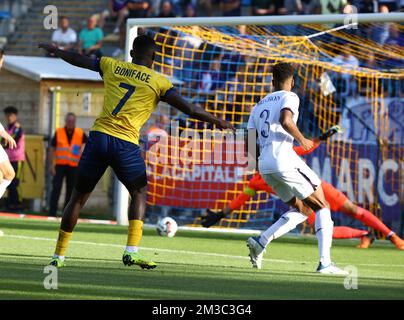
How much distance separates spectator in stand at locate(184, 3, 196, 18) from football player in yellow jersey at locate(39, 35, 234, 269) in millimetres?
15390

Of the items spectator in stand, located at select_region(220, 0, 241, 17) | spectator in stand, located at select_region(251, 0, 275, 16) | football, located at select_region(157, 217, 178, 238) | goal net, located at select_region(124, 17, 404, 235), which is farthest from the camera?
spectator in stand, located at select_region(220, 0, 241, 17)

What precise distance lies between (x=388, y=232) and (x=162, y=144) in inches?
226

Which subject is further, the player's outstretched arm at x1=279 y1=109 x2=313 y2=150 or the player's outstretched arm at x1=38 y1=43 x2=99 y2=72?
the player's outstretched arm at x1=279 y1=109 x2=313 y2=150

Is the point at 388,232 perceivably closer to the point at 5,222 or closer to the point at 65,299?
the point at 5,222

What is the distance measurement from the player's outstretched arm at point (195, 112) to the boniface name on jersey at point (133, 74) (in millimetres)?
268

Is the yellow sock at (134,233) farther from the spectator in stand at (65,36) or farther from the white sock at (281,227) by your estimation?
the spectator in stand at (65,36)

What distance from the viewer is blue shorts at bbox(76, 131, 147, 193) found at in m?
10.7

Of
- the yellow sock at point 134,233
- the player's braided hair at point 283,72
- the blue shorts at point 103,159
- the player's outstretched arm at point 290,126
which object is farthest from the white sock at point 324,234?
the blue shorts at point 103,159

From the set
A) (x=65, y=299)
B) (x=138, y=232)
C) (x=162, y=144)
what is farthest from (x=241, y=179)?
(x=65, y=299)

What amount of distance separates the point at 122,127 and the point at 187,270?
147cm

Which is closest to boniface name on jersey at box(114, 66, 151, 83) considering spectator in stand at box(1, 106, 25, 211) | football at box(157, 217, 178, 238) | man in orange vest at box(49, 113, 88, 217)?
football at box(157, 217, 178, 238)

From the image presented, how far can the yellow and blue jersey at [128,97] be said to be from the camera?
35.2ft

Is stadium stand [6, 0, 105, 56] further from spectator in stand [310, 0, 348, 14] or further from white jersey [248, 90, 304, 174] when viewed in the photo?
white jersey [248, 90, 304, 174]

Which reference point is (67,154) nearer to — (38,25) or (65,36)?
(65,36)
